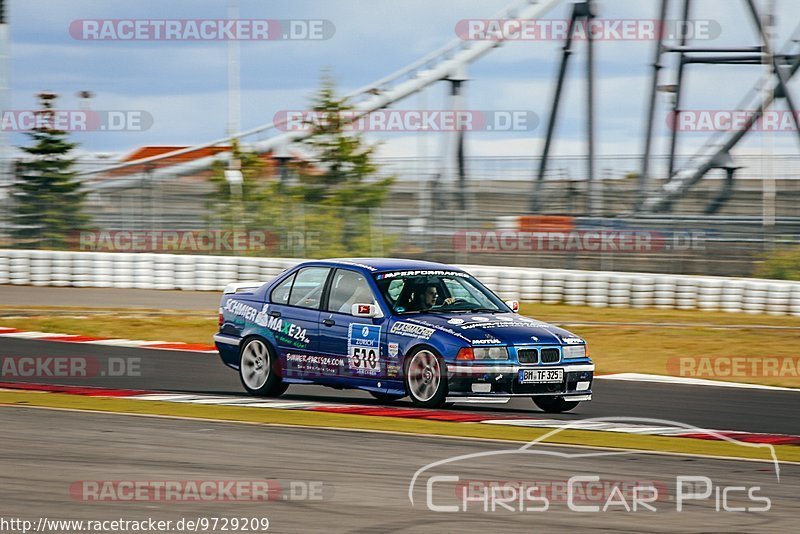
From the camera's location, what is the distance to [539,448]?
7613mm

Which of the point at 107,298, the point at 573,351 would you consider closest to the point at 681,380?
the point at 573,351

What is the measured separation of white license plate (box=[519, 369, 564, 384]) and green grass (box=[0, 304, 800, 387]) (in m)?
4.10

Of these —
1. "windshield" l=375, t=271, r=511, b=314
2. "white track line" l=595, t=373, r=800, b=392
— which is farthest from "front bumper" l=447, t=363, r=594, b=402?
"white track line" l=595, t=373, r=800, b=392

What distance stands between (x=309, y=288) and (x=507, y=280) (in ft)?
35.7

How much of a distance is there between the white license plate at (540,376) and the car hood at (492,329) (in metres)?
0.22

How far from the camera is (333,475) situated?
654cm

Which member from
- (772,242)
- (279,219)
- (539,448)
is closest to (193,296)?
(279,219)

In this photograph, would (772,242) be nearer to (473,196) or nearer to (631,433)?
(473,196)

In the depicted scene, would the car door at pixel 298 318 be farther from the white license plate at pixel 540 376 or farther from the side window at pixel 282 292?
the white license plate at pixel 540 376

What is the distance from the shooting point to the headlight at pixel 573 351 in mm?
9602

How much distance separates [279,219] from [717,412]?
14583 mm

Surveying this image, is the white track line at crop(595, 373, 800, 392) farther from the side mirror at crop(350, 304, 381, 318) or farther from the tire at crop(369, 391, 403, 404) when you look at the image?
the side mirror at crop(350, 304, 381, 318)

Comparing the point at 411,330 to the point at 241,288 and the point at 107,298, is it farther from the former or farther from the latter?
the point at 107,298

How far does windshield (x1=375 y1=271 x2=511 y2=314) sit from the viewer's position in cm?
1002
